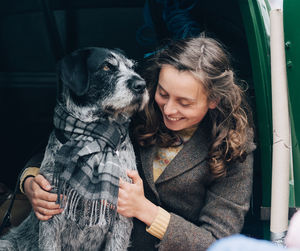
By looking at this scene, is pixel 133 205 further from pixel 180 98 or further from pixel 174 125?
pixel 180 98

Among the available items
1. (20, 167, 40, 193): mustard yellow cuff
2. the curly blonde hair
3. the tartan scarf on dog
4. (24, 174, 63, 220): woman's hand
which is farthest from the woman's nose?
(20, 167, 40, 193): mustard yellow cuff

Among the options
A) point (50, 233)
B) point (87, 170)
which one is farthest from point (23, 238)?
point (87, 170)

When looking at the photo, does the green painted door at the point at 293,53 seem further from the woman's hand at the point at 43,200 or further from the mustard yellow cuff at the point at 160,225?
the woman's hand at the point at 43,200

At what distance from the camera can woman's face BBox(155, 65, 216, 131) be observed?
169cm

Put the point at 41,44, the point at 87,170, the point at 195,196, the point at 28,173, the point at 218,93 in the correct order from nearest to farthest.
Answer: the point at 87,170
the point at 218,93
the point at 195,196
the point at 28,173
the point at 41,44

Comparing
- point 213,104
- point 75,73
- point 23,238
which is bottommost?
point 23,238

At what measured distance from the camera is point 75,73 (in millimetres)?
1825

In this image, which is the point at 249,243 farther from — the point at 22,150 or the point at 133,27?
the point at 22,150

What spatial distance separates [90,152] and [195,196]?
63 cm

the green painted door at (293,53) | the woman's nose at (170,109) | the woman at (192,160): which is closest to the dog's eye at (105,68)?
the woman at (192,160)

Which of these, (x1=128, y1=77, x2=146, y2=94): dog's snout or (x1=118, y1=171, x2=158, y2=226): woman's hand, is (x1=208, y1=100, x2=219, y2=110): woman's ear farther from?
(x1=118, y1=171, x2=158, y2=226): woman's hand

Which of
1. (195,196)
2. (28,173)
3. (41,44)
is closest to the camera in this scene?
(195,196)

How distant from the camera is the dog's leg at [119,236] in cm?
191

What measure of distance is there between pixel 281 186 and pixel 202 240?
485 mm
